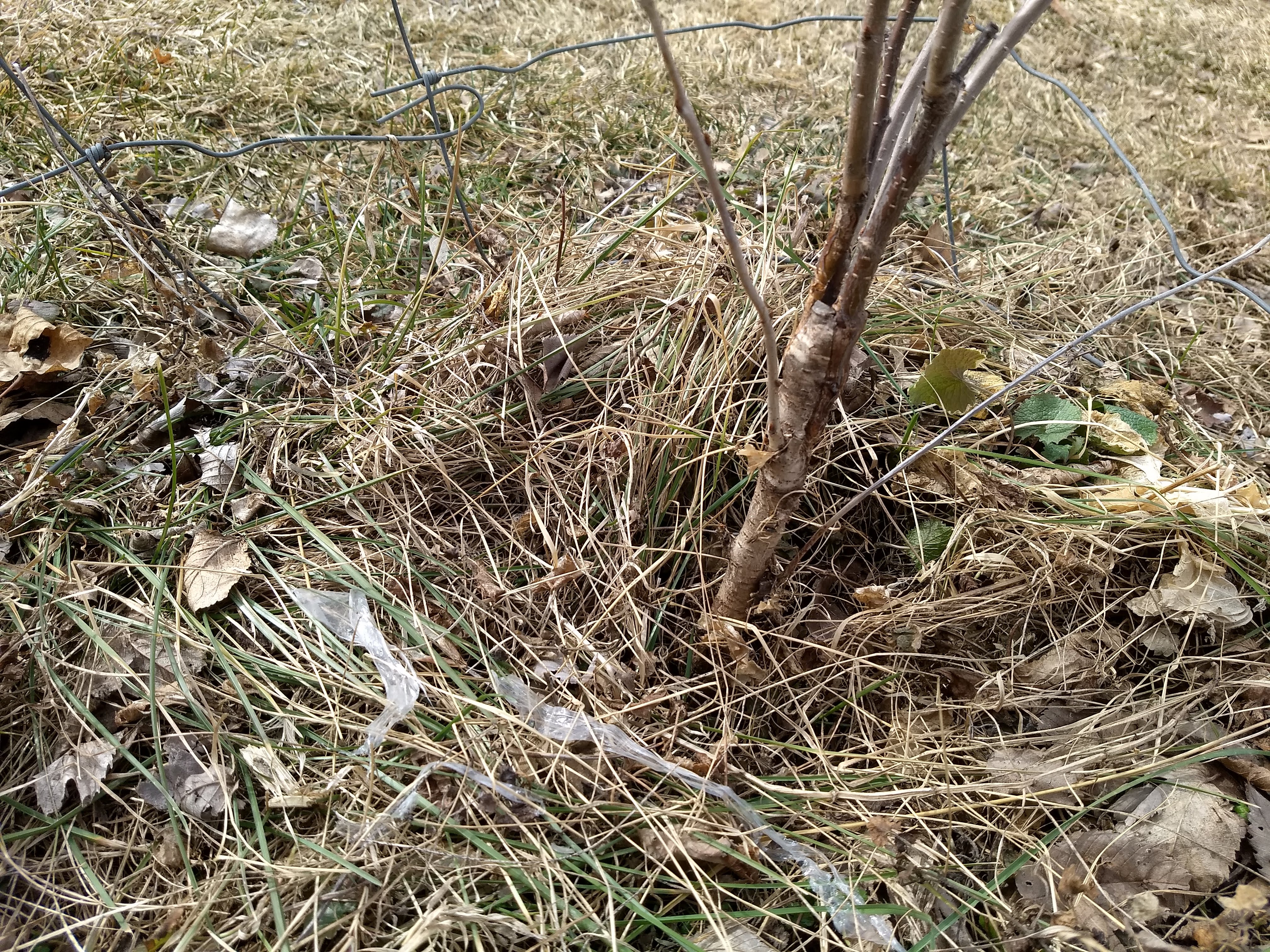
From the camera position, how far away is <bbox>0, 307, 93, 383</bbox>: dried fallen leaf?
5.69 ft

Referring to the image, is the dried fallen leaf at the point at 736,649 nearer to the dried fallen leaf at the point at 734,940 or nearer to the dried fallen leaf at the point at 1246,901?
the dried fallen leaf at the point at 734,940

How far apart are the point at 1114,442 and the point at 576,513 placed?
1.19 metres

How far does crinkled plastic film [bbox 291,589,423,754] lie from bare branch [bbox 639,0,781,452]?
2.56 feet

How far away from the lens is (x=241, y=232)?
2205mm

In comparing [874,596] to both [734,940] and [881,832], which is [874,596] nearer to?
[881,832]

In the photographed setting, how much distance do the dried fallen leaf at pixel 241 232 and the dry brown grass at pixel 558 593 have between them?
6cm

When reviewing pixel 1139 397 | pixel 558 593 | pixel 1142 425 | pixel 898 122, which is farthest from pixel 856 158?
pixel 1139 397

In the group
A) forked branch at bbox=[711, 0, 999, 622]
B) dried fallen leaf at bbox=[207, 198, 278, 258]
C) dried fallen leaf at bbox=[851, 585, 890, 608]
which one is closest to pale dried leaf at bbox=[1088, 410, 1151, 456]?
dried fallen leaf at bbox=[851, 585, 890, 608]

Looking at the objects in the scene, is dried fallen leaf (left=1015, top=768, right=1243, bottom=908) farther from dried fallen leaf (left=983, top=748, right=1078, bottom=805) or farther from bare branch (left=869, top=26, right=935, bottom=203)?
bare branch (left=869, top=26, right=935, bottom=203)

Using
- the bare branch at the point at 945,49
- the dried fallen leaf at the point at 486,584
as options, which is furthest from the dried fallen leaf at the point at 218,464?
the bare branch at the point at 945,49

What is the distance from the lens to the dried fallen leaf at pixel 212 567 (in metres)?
1.47

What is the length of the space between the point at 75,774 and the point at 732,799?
113 cm

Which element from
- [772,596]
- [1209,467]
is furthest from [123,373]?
[1209,467]

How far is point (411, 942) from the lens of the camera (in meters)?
1.13
